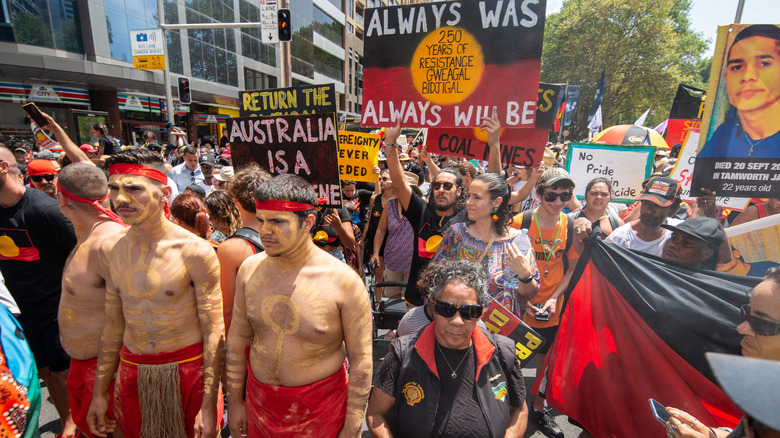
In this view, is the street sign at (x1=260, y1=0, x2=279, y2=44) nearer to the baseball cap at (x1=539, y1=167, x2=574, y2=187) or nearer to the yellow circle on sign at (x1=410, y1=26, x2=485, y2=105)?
the yellow circle on sign at (x1=410, y1=26, x2=485, y2=105)

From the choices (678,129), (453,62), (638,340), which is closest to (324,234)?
(453,62)

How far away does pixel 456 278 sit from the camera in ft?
6.37

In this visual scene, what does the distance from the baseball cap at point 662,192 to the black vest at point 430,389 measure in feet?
7.06

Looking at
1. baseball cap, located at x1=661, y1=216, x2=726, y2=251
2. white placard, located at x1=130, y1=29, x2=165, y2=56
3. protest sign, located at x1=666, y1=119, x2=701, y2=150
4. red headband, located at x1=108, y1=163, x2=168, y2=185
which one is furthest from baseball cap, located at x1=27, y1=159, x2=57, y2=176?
white placard, located at x1=130, y1=29, x2=165, y2=56

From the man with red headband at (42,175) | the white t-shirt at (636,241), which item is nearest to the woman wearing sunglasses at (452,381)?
the white t-shirt at (636,241)

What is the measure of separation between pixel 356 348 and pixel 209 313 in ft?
2.95

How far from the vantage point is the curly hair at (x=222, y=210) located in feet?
9.72

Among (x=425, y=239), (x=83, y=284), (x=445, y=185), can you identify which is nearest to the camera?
(x=83, y=284)

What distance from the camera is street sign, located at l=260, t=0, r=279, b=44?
875 centimetres

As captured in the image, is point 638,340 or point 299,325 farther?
point 638,340

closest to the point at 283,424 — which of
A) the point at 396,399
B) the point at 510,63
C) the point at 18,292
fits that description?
the point at 396,399

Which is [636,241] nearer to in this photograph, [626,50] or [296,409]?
[296,409]

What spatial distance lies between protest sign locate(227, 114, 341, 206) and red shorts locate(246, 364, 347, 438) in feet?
5.70

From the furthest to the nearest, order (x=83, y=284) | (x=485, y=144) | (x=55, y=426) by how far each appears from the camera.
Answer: (x=485, y=144) → (x=55, y=426) → (x=83, y=284)
